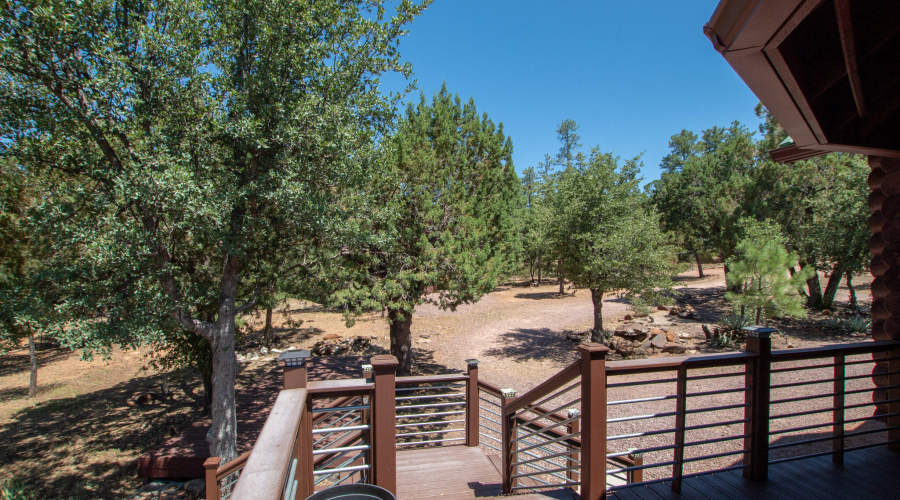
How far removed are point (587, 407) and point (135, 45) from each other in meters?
6.96

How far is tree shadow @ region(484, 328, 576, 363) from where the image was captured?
11.9 meters

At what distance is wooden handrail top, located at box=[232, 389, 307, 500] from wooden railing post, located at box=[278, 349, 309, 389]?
0.35m

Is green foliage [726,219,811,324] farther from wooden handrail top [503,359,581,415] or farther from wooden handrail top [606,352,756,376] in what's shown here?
wooden handrail top [503,359,581,415]

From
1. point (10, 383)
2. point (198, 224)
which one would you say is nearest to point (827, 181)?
point (198, 224)

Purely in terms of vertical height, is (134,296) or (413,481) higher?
(134,296)

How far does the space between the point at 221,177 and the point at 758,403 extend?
6554mm

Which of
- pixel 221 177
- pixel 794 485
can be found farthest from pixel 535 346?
pixel 794 485

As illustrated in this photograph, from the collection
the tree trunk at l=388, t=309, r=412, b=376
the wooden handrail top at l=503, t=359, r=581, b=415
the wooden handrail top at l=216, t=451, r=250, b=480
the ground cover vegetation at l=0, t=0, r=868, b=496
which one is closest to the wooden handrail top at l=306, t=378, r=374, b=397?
the wooden handrail top at l=503, t=359, r=581, b=415

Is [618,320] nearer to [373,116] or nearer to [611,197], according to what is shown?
[611,197]

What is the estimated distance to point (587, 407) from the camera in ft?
7.47

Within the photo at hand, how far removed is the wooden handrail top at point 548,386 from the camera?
7.91 feet

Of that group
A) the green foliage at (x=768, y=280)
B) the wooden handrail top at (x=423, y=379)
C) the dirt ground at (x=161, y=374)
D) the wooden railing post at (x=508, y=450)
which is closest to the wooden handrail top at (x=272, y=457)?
the wooden railing post at (x=508, y=450)

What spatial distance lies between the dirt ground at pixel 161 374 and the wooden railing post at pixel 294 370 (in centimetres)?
665

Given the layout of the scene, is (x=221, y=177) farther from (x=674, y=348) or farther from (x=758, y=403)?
(x=674, y=348)
